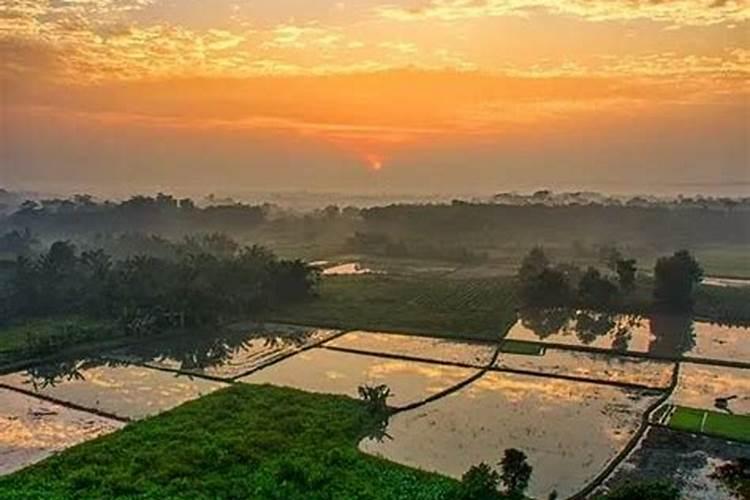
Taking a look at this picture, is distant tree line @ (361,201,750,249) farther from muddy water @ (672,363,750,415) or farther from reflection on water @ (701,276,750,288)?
muddy water @ (672,363,750,415)

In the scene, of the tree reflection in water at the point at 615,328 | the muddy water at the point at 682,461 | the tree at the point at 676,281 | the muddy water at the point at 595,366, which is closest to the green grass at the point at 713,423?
the muddy water at the point at 682,461

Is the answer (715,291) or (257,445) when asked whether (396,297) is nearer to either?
(715,291)

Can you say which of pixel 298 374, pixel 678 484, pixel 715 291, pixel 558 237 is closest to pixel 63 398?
pixel 298 374

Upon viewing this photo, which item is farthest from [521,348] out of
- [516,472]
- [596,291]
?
[516,472]

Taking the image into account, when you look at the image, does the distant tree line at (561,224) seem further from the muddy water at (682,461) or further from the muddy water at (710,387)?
the muddy water at (682,461)

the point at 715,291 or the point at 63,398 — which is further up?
the point at 715,291

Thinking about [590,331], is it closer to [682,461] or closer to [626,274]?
[626,274]
